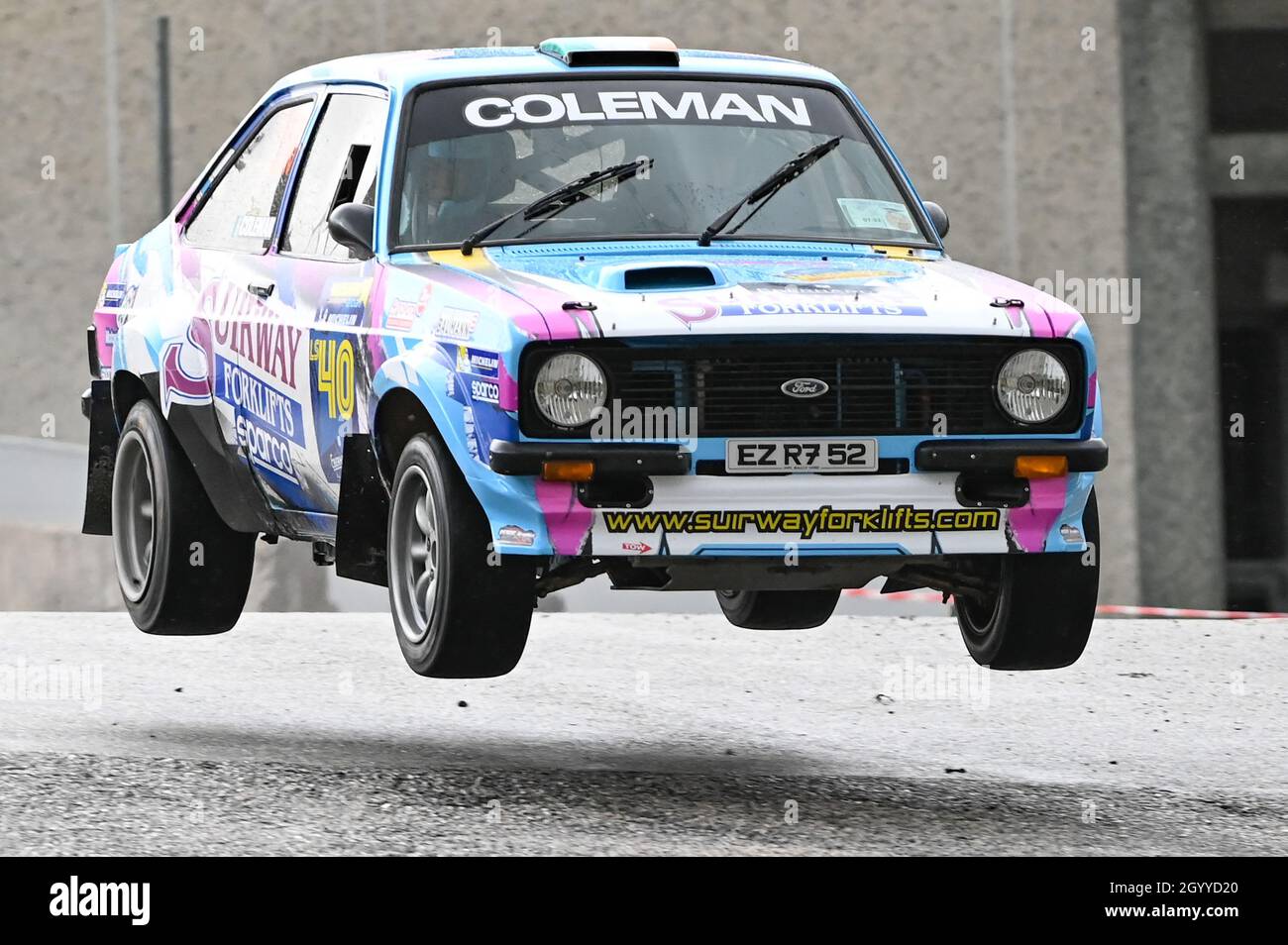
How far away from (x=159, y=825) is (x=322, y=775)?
894mm

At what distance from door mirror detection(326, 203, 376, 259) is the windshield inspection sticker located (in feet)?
5.04

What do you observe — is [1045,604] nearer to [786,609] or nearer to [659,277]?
[659,277]

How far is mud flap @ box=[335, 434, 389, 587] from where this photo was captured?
7.50 metres

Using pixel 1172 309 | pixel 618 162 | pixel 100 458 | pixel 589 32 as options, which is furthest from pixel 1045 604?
pixel 589 32

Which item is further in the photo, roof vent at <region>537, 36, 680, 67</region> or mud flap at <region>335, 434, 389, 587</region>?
roof vent at <region>537, 36, 680, 67</region>

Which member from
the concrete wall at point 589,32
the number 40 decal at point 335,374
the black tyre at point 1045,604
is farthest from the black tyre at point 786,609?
the concrete wall at point 589,32

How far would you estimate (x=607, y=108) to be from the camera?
25.6 feet

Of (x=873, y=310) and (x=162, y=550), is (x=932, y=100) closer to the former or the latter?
(x=162, y=550)

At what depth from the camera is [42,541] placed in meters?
15.7

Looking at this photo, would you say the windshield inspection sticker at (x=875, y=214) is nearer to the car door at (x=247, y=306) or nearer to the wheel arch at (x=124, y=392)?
the car door at (x=247, y=306)

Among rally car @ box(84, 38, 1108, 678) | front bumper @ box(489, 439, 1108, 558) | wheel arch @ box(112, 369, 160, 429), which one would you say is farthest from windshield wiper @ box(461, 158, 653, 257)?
wheel arch @ box(112, 369, 160, 429)

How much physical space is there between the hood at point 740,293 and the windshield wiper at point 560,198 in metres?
0.08

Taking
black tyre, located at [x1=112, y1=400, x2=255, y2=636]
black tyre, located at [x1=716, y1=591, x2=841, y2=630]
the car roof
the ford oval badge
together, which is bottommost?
black tyre, located at [x1=716, y1=591, x2=841, y2=630]

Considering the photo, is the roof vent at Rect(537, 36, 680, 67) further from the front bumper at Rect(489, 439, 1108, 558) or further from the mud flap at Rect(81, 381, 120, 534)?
the mud flap at Rect(81, 381, 120, 534)
